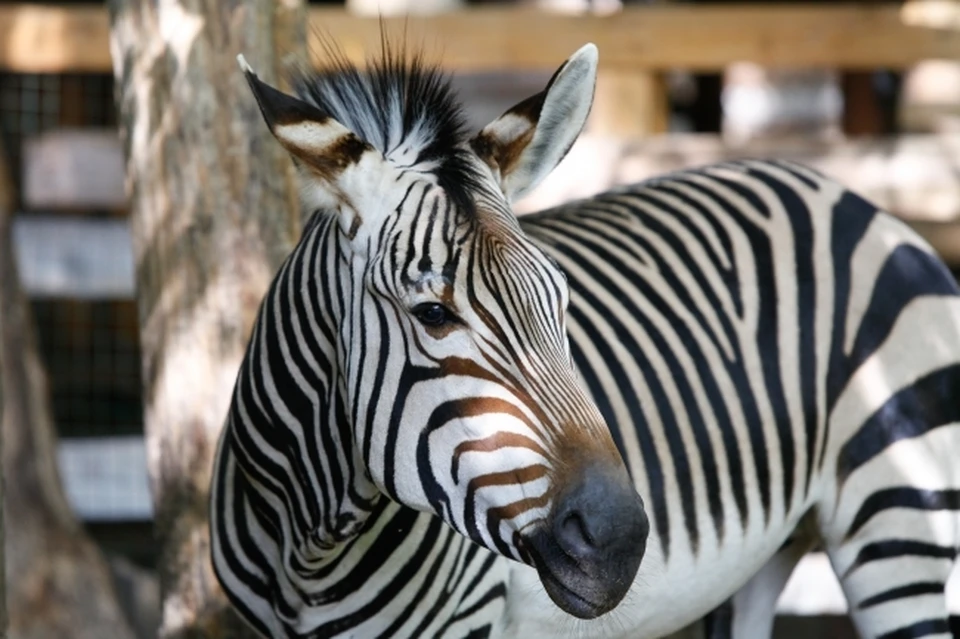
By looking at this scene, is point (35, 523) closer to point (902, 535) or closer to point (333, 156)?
point (333, 156)

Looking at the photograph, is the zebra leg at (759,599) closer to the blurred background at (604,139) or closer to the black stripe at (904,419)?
the black stripe at (904,419)

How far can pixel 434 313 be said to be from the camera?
8.16 ft

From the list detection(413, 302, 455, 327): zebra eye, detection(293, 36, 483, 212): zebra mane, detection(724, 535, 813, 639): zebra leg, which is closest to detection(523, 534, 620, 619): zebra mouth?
detection(413, 302, 455, 327): zebra eye

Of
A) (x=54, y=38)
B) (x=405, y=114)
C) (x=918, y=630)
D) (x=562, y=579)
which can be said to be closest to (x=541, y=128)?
(x=405, y=114)

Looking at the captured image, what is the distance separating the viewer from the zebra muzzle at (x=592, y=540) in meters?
2.34

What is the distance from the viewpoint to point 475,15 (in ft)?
20.5

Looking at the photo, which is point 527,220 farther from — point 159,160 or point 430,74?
point 159,160

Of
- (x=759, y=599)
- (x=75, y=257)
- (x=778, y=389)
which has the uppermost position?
(x=778, y=389)

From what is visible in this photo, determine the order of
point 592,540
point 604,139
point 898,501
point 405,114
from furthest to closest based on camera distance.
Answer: point 604,139, point 898,501, point 405,114, point 592,540

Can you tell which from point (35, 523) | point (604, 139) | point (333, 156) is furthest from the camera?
point (604, 139)

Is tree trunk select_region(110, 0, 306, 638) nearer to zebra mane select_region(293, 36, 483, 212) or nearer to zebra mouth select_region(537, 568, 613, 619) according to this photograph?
zebra mane select_region(293, 36, 483, 212)

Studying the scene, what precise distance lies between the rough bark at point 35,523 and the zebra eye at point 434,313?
3.25 meters

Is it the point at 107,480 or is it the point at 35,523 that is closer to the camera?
the point at 35,523

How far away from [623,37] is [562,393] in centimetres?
402
